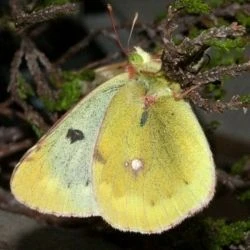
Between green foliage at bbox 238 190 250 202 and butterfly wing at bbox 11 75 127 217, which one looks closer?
butterfly wing at bbox 11 75 127 217

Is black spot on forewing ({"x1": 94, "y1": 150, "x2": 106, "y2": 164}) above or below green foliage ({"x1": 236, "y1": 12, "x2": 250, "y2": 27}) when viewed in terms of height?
above

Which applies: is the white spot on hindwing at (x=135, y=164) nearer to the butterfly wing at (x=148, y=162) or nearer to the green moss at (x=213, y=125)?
the butterfly wing at (x=148, y=162)

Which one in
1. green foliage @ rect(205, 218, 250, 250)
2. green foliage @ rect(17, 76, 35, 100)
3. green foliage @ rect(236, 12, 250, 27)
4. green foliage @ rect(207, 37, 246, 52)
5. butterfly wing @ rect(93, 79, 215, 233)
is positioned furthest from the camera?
green foliage @ rect(17, 76, 35, 100)

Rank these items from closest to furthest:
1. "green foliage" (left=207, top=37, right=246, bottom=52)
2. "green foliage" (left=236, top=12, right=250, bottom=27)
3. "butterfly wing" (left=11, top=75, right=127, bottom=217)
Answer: "green foliage" (left=207, top=37, right=246, bottom=52), "butterfly wing" (left=11, top=75, right=127, bottom=217), "green foliage" (left=236, top=12, right=250, bottom=27)

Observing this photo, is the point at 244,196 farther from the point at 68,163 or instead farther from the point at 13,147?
the point at 13,147

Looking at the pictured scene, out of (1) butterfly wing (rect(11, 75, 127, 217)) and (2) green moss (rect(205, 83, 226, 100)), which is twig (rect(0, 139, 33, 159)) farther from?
(2) green moss (rect(205, 83, 226, 100))

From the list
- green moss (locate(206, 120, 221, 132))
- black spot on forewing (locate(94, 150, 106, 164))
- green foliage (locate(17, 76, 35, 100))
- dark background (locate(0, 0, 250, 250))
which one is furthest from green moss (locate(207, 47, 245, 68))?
green foliage (locate(17, 76, 35, 100))

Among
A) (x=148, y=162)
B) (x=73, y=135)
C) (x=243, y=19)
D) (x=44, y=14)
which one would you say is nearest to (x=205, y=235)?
(x=148, y=162)

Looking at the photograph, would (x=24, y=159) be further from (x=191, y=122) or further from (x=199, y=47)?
(x=199, y=47)
